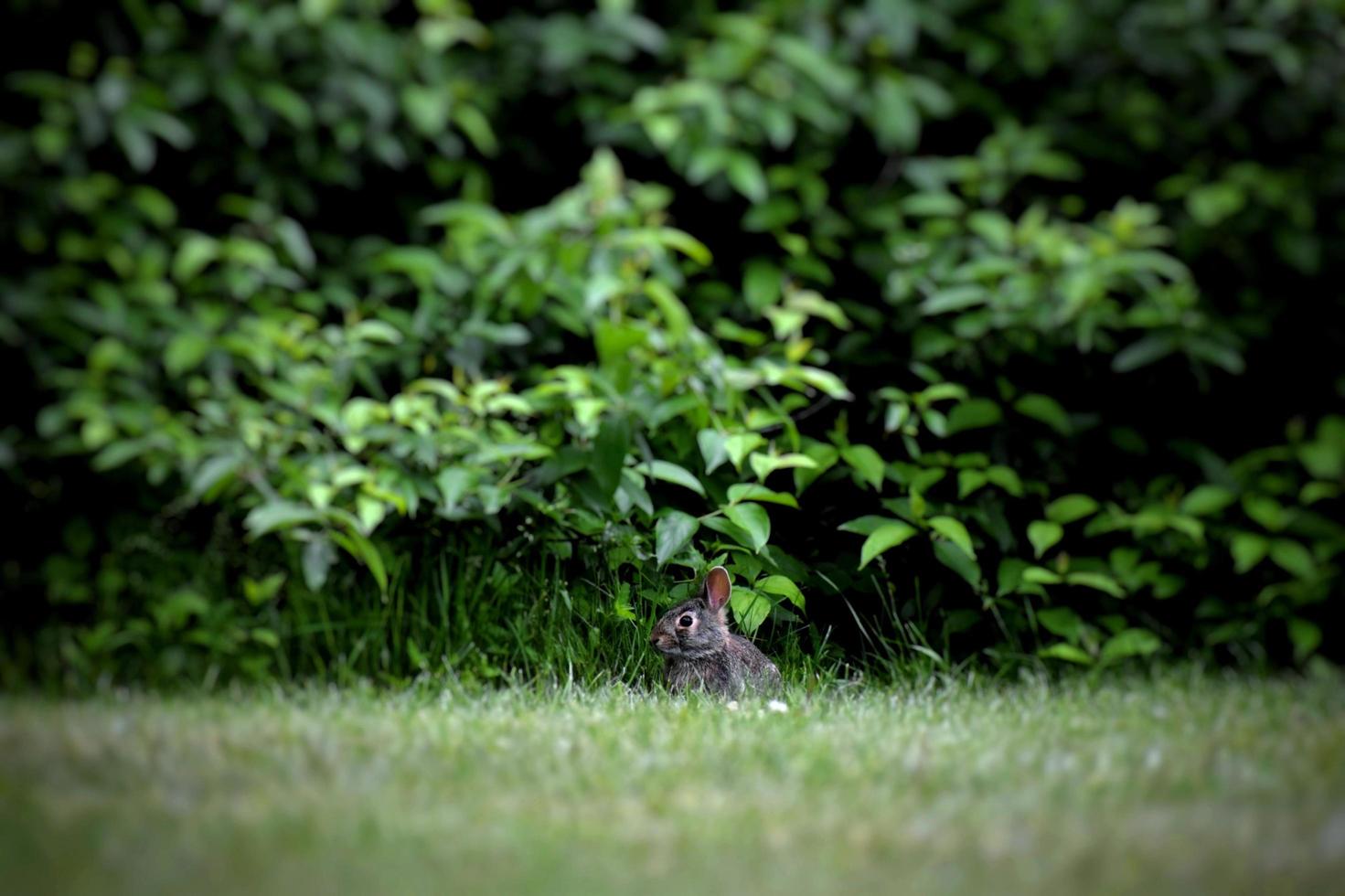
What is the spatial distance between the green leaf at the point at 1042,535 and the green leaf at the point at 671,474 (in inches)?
37.8

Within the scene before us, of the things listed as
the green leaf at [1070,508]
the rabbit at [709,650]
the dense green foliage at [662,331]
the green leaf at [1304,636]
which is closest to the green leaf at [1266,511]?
the dense green foliage at [662,331]

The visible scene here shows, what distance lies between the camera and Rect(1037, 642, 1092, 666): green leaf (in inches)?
127

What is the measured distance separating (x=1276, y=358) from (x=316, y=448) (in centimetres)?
292

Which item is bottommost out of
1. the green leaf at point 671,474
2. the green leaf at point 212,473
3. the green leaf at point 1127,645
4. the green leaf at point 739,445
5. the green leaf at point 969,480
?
the green leaf at point 1127,645

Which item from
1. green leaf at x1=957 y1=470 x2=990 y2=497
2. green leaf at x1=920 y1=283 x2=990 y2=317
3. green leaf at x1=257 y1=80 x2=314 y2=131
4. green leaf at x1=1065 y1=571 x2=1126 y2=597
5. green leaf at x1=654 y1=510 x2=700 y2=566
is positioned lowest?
green leaf at x1=1065 y1=571 x2=1126 y2=597

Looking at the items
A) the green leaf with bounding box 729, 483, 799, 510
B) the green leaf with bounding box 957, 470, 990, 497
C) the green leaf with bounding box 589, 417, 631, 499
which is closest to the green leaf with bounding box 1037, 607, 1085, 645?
the green leaf with bounding box 957, 470, 990, 497

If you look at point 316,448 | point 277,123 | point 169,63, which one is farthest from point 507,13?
point 316,448

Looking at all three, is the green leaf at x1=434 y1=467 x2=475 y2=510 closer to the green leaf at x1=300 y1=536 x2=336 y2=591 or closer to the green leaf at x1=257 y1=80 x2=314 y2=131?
the green leaf at x1=300 y1=536 x2=336 y2=591

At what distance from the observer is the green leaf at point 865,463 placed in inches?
122

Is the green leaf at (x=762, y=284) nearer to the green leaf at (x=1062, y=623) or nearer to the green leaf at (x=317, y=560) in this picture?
the green leaf at (x=1062, y=623)

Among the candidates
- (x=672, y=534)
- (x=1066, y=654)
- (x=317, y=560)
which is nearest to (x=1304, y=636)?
(x=1066, y=654)

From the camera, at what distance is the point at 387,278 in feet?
12.7

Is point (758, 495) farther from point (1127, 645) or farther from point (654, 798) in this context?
point (1127, 645)

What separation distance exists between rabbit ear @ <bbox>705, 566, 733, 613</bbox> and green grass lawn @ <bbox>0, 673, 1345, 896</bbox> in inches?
8.4
